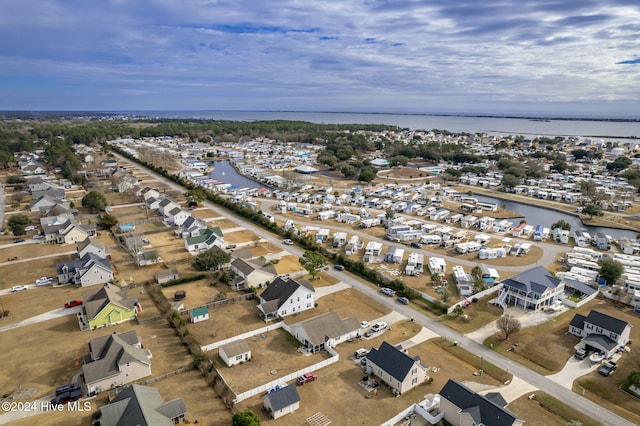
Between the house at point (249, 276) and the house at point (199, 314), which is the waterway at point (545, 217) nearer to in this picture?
the house at point (249, 276)

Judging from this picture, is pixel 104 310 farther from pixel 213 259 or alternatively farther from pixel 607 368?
pixel 607 368

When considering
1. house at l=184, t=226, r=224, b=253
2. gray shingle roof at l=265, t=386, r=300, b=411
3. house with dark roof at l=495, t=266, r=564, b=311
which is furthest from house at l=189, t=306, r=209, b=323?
house with dark roof at l=495, t=266, r=564, b=311

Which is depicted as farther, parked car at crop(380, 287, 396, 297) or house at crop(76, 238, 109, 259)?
house at crop(76, 238, 109, 259)

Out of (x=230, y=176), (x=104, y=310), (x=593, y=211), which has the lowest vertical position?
(x=104, y=310)

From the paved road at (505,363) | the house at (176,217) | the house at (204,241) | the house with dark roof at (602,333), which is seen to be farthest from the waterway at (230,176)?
the house with dark roof at (602,333)

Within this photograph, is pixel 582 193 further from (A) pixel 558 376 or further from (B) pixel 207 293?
(B) pixel 207 293

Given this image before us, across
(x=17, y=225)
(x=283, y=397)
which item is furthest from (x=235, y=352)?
(x=17, y=225)

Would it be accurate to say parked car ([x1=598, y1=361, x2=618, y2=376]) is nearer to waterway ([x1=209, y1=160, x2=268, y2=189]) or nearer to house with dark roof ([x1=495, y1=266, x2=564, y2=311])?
house with dark roof ([x1=495, y1=266, x2=564, y2=311])
